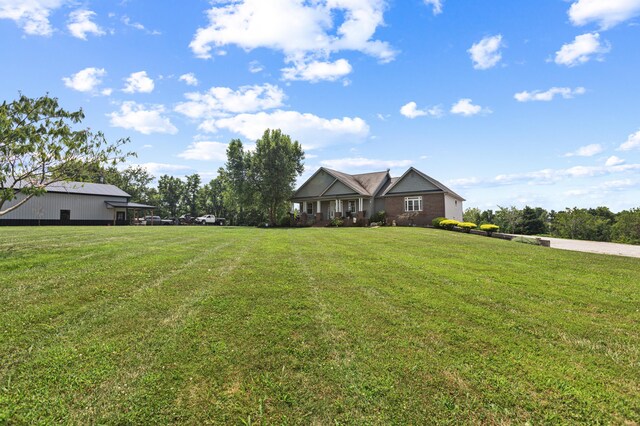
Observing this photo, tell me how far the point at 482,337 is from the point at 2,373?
579 centimetres

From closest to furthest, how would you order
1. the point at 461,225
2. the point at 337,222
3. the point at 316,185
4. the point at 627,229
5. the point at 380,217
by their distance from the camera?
the point at 461,225 < the point at 380,217 < the point at 337,222 < the point at 316,185 < the point at 627,229

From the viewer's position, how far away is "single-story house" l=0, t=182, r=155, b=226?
3475cm

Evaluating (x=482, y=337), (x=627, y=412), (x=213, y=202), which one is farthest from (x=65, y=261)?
(x=213, y=202)

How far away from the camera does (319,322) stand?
4.75 meters

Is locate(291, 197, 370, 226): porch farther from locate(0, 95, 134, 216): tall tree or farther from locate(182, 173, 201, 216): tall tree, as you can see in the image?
locate(182, 173, 201, 216): tall tree

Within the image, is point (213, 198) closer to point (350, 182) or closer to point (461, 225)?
point (350, 182)

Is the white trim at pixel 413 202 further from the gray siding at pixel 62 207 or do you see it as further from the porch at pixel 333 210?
the gray siding at pixel 62 207

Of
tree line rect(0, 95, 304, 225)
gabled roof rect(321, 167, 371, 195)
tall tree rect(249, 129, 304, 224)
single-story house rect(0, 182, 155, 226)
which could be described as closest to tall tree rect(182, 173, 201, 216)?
tree line rect(0, 95, 304, 225)

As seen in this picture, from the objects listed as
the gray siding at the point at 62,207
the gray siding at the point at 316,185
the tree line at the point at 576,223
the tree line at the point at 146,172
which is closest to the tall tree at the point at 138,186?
the tree line at the point at 146,172

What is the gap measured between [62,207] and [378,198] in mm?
37833

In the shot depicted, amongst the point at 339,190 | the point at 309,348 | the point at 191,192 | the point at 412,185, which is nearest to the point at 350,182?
the point at 339,190

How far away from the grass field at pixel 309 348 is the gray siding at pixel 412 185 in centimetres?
2227

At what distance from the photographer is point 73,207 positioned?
38.3m

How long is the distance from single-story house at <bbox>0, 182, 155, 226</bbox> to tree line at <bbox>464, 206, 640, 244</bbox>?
55.1 m
